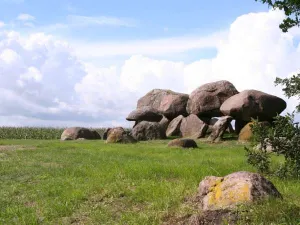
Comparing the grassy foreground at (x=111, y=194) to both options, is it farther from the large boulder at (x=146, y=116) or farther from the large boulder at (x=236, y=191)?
the large boulder at (x=146, y=116)

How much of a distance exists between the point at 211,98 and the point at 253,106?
16.9 feet

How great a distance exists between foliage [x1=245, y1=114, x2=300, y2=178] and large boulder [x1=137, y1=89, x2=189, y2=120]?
26.4 metres

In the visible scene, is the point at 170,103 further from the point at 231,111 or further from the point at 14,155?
the point at 14,155

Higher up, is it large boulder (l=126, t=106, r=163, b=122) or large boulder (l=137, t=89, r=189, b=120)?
large boulder (l=137, t=89, r=189, b=120)

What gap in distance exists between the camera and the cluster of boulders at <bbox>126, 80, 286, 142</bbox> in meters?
31.8

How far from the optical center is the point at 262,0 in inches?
646

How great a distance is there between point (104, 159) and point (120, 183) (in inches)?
269

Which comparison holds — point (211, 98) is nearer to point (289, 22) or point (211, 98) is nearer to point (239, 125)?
point (239, 125)

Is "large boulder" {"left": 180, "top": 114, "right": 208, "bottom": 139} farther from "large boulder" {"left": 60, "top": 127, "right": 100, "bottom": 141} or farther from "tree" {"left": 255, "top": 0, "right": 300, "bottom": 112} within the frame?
"tree" {"left": 255, "top": 0, "right": 300, "bottom": 112}

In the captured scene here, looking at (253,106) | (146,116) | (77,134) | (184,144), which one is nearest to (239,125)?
(253,106)

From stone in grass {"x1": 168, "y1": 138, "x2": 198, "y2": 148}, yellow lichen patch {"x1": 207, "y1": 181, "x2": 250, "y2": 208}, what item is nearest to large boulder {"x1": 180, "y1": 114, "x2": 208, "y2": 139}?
stone in grass {"x1": 168, "y1": 138, "x2": 198, "y2": 148}

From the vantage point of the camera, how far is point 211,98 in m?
36.2

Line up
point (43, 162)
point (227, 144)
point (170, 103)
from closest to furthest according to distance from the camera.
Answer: point (43, 162)
point (227, 144)
point (170, 103)

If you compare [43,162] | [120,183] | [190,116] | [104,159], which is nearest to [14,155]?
[43,162]
